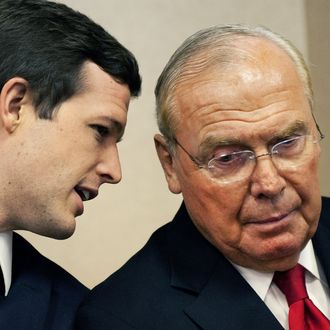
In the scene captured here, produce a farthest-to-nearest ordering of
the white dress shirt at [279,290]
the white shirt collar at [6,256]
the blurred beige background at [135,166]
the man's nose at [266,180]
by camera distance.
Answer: the blurred beige background at [135,166] → the white shirt collar at [6,256] → the white dress shirt at [279,290] → the man's nose at [266,180]

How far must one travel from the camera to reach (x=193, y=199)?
1.63m

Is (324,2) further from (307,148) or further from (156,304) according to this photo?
(156,304)

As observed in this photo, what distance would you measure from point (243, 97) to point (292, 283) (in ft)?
1.39

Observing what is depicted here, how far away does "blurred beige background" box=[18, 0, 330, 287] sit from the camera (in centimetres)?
251

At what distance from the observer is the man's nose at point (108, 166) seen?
71.1 inches

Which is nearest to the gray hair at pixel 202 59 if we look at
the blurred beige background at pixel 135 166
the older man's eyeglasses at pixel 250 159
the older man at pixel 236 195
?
the older man at pixel 236 195

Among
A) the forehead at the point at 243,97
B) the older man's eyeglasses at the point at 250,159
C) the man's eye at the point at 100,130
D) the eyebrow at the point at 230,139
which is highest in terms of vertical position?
the forehead at the point at 243,97

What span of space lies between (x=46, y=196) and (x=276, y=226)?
541 mm

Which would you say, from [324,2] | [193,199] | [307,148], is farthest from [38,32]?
[324,2]

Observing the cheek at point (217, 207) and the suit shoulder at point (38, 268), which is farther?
the suit shoulder at point (38, 268)

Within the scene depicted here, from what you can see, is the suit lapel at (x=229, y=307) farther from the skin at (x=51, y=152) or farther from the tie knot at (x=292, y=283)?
the skin at (x=51, y=152)

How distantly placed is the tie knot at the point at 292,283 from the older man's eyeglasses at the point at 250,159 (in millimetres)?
248

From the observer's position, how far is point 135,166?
260 centimetres

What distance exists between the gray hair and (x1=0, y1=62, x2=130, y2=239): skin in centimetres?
18
